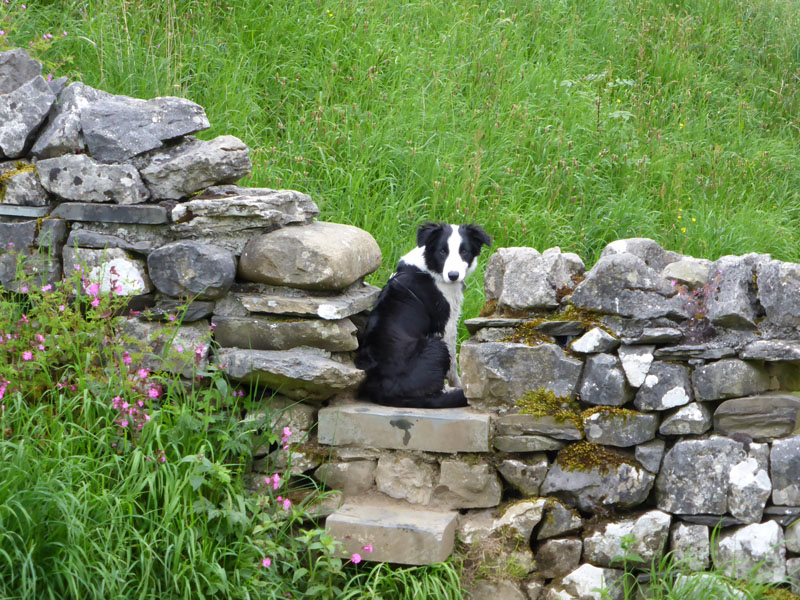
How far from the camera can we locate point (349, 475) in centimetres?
368

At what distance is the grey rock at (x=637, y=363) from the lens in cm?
337

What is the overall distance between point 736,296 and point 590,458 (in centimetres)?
88

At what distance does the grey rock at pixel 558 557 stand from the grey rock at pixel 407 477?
541 millimetres

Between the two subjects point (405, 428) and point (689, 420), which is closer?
point (689, 420)

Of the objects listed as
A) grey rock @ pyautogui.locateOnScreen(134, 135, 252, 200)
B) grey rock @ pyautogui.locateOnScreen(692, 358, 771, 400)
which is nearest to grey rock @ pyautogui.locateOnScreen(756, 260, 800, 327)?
grey rock @ pyautogui.locateOnScreen(692, 358, 771, 400)

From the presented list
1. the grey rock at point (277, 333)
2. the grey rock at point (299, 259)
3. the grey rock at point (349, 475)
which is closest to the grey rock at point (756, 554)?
the grey rock at point (349, 475)

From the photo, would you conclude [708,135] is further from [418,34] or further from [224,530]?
[224,530]

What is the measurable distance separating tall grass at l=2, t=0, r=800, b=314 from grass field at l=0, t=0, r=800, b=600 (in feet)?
0.07

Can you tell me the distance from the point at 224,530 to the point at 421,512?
2.80ft

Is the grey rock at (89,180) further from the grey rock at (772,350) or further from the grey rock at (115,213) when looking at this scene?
the grey rock at (772,350)

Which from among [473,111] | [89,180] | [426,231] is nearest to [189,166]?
[89,180]

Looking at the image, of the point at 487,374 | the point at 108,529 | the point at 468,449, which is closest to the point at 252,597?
the point at 108,529

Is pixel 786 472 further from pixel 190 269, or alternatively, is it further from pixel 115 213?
pixel 115 213

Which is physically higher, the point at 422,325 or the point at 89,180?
the point at 89,180
